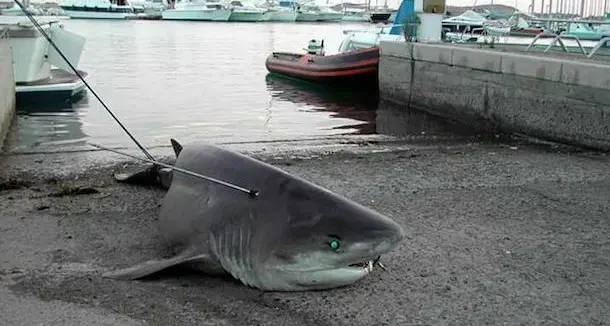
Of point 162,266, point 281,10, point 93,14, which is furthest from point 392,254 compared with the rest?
point 281,10

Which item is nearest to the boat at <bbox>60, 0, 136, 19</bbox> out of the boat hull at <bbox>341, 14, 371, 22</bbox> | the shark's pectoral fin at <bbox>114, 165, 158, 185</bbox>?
the boat hull at <bbox>341, 14, 371, 22</bbox>

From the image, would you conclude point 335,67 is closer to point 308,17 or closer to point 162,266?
point 162,266

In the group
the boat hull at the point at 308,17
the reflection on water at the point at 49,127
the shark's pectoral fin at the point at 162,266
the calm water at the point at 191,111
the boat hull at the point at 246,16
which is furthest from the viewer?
the boat hull at the point at 308,17

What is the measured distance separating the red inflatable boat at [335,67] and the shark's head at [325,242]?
15772mm

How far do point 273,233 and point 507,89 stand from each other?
343 inches

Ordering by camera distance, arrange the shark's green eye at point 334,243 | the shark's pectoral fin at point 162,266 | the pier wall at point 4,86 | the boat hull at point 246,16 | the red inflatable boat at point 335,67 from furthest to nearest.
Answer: the boat hull at point 246,16
the red inflatable boat at point 335,67
the pier wall at point 4,86
the shark's pectoral fin at point 162,266
the shark's green eye at point 334,243

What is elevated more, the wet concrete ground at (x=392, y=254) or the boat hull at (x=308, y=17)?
the wet concrete ground at (x=392, y=254)

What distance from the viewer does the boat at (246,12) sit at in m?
113

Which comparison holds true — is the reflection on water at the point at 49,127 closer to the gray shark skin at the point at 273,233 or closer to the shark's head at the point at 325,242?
the gray shark skin at the point at 273,233

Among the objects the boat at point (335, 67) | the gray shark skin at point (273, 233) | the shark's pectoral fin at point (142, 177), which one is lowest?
the boat at point (335, 67)

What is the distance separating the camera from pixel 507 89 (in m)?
11.8

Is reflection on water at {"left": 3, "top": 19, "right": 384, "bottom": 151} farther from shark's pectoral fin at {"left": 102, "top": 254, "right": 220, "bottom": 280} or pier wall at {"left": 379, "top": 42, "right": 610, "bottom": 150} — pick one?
shark's pectoral fin at {"left": 102, "top": 254, "right": 220, "bottom": 280}

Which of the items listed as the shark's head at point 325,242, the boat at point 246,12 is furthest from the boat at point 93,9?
the shark's head at point 325,242

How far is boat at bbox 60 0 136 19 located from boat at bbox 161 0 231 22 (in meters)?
9.23
